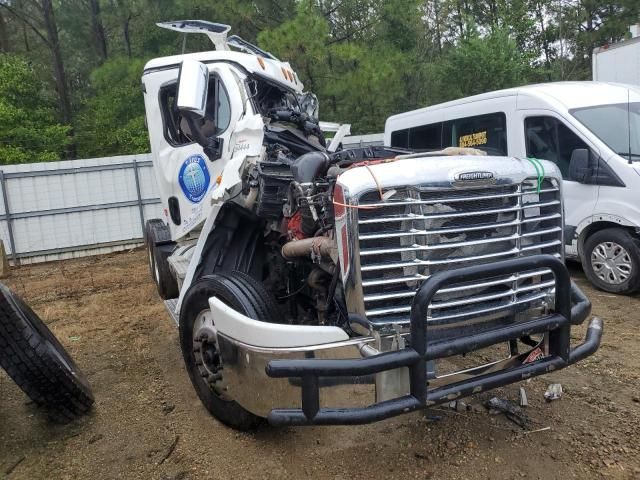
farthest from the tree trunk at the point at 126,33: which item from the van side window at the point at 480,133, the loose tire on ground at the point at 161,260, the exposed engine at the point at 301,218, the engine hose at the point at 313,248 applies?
the engine hose at the point at 313,248

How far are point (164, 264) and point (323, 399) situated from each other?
3131 mm

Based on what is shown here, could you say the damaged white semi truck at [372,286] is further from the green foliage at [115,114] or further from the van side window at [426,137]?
the green foliage at [115,114]

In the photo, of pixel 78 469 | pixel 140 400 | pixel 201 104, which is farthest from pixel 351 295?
pixel 140 400

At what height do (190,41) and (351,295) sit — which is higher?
(190,41)

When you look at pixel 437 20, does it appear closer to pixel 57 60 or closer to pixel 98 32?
pixel 98 32

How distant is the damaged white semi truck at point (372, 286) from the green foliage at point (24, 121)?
46.4 feet

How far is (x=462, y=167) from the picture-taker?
272 centimetres

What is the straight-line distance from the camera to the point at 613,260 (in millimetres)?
6051

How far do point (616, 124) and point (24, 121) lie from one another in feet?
51.4

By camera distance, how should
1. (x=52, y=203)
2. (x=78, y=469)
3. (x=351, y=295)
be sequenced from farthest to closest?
(x=52, y=203) < (x=78, y=469) < (x=351, y=295)

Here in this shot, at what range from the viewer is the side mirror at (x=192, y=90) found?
11.1 ft

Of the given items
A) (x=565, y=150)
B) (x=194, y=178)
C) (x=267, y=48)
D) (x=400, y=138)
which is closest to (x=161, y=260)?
(x=194, y=178)

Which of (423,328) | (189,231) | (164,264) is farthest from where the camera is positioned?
(164,264)

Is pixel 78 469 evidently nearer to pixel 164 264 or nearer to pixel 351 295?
pixel 351 295
